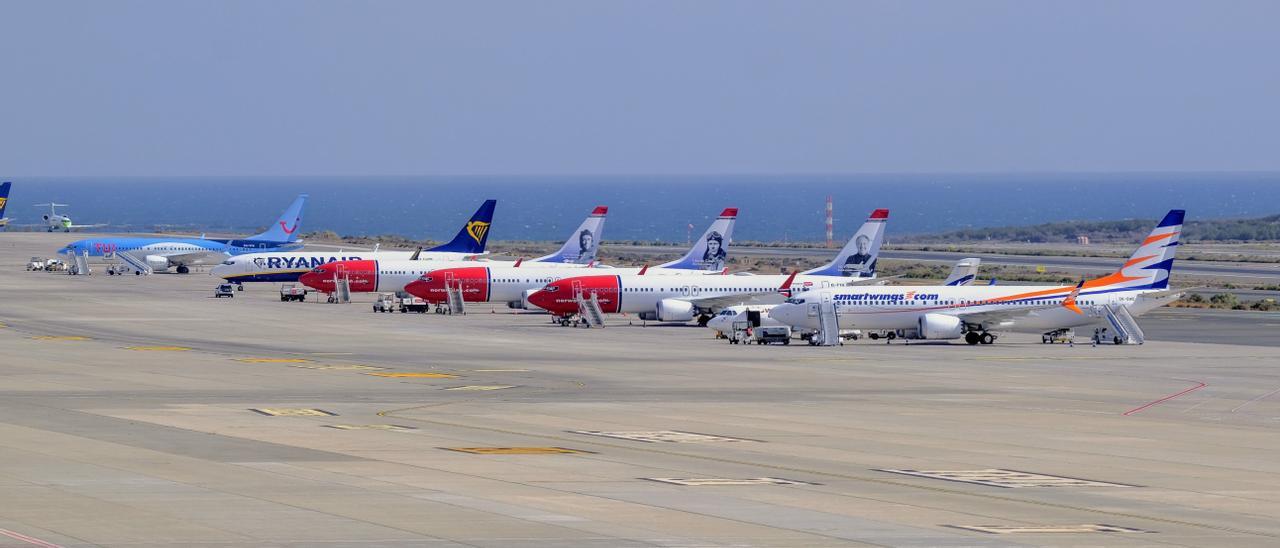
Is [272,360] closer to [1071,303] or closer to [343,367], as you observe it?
[343,367]

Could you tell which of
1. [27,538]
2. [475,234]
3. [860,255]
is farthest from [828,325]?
[27,538]

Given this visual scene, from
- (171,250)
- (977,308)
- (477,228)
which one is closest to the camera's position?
(977,308)

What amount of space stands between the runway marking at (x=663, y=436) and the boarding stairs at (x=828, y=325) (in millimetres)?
42638

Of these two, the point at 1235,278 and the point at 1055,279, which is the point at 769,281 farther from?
the point at 1235,278

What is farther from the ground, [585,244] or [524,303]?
[585,244]

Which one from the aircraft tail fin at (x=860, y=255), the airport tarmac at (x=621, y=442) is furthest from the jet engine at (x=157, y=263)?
the aircraft tail fin at (x=860, y=255)

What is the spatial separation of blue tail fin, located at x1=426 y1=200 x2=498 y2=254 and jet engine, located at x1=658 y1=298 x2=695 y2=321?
38.5 m

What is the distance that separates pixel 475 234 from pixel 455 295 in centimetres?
3043

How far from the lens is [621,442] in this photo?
4809 centimetres

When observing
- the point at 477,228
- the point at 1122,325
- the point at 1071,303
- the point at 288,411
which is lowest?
the point at 288,411

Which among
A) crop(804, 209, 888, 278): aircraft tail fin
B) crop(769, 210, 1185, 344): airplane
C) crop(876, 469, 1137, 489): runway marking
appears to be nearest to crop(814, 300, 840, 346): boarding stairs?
crop(769, 210, 1185, 344): airplane

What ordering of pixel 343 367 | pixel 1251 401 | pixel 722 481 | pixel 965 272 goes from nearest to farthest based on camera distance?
pixel 722 481 < pixel 1251 401 < pixel 343 367 < pixel 965 272

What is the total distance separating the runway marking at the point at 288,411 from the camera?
5469 centimetres

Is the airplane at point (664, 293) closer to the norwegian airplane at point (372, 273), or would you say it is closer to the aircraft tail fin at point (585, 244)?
the norwegian airplane at point (372, 273)
